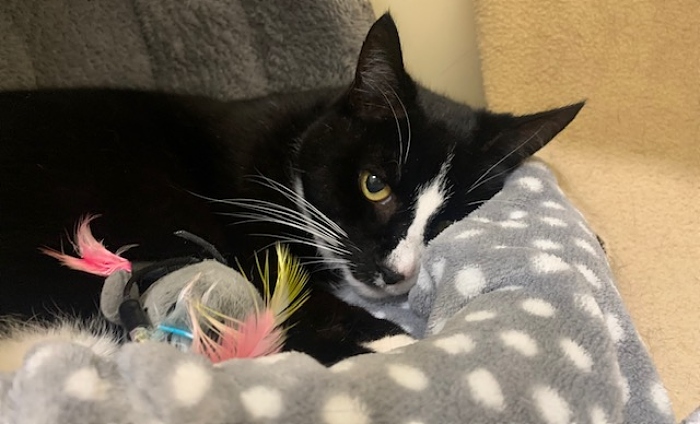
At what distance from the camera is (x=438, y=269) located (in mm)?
888

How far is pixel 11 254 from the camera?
79 cm

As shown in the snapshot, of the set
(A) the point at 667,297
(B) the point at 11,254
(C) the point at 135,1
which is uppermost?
(C) the point at 135,1

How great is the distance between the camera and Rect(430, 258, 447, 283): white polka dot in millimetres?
878

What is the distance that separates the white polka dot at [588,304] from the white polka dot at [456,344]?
16 centimetres

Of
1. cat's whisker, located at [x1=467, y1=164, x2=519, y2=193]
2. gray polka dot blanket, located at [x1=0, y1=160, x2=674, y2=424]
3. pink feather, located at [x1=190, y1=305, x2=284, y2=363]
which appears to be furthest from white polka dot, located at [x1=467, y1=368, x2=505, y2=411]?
cat's whisker, located at [x1=467, y1=164, x2=519, y2=193]

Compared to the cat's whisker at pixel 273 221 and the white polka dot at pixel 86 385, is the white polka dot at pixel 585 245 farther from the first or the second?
the white polka dot at pixel 86 385

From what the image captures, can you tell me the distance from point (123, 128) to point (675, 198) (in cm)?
98

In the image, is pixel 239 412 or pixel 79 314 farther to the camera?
pixel 79 314

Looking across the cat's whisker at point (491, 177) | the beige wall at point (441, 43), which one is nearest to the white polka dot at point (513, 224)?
the cat's whisker at point (491, 177)

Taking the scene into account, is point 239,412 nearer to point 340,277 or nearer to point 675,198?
point 340,277

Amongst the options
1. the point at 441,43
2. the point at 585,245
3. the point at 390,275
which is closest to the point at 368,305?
the point at 390,275

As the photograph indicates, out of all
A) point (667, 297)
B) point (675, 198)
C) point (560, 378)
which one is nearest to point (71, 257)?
point (560, 378)

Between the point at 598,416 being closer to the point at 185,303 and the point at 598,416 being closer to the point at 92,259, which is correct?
the point at 185,303

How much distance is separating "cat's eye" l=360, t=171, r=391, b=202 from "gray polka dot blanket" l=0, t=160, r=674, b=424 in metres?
0.11
